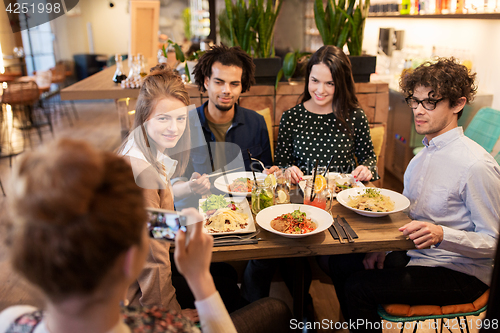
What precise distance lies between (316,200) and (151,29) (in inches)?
101

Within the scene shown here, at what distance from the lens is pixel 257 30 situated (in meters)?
2.78

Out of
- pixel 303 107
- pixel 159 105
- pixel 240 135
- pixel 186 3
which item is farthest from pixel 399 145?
pixel 186 3

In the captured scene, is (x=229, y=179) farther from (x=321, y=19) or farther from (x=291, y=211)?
(x=321, y=19)

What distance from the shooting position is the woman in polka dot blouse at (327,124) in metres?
2.17

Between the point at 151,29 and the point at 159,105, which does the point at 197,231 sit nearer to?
the point at 159,105

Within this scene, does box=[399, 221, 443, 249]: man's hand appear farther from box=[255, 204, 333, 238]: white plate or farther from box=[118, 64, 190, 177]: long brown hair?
box=[118, 64, 190, 177]: long brown hair

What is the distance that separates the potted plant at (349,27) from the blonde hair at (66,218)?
7.90ft

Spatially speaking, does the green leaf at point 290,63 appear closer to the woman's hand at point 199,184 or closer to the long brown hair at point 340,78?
the long brown hair at point 340,78

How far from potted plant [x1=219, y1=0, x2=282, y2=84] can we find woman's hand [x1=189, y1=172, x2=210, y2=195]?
1333 mm

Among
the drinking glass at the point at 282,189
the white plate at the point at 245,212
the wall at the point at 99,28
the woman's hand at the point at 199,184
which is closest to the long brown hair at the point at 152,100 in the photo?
the woman's hand at the point at 199,184

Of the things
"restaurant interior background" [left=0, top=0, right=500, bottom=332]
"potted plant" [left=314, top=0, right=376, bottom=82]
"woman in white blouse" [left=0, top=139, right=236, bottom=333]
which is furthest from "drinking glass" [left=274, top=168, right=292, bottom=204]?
"potted plant" [left=314, top=0, right=376, bottom=82]

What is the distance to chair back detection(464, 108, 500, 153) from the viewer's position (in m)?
2.45

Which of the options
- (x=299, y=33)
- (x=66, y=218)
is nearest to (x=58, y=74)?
(x=299, y=33)

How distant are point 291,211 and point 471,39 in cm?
279
